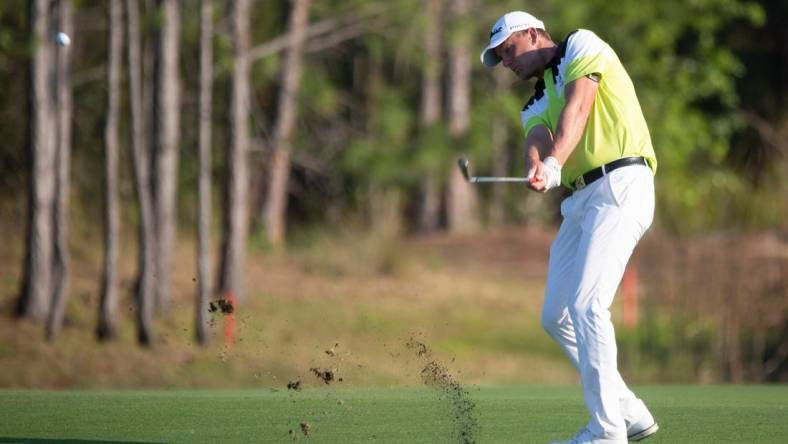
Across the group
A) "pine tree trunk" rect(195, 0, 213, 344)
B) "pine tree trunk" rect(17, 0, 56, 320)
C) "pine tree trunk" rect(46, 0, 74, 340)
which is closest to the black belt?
"pine tree trunk" rect(46, 0, 74, 340)

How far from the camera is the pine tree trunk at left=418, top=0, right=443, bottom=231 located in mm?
29094

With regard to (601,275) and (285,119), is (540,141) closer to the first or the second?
(601,275)

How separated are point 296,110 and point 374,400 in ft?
Answer: 72.6

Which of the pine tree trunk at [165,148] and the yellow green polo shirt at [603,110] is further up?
the pine tree trunk at [165,148]

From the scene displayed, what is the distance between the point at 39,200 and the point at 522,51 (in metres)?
14.3

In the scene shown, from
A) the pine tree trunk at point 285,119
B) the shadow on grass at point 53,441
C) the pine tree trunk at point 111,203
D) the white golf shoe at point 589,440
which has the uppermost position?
the pine tree trunk at point 285,119

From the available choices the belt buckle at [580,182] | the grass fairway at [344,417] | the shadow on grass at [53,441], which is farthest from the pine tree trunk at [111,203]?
the belt buckle at [580,182]

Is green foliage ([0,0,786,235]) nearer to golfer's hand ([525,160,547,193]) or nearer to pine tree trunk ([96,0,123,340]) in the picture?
pine tree trunk ([96,0,123,340])

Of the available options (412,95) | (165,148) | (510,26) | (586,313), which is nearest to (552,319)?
(586,313)

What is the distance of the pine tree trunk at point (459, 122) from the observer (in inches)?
1235

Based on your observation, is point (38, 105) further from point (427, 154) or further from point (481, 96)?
point (481, 96)

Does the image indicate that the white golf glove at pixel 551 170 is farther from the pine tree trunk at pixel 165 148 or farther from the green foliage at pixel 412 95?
the pine tree trunk at pixel 165 148

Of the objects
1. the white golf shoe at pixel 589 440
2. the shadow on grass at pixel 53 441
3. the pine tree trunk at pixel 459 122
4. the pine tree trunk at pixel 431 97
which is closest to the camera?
the white golf shoe at pixel 589 440

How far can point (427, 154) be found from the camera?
31438mm
